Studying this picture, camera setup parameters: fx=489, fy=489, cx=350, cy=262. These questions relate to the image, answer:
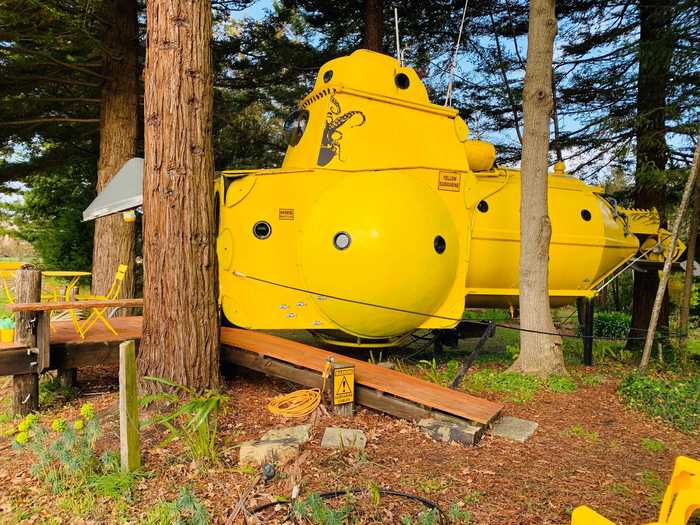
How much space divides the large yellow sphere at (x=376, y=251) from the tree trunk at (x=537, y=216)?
1.13 metres

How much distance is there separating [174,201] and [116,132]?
4.67 m

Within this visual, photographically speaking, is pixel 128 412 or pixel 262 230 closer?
pixel 128 412

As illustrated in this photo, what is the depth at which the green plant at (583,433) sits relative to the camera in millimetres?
4492

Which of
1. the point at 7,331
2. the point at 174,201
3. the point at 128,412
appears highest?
the point at 174,201

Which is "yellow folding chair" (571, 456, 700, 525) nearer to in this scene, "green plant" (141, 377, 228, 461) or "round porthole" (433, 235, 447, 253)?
"green plant" (141, 377, 228, 461)

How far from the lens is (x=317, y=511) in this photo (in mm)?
2873

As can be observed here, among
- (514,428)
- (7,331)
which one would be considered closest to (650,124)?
(514,428)

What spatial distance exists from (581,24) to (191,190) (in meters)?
10.0

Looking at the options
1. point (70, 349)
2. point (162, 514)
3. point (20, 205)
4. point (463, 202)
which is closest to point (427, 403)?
point (162, 514)

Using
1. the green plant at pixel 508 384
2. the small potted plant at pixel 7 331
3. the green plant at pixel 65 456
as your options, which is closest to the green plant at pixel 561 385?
the green plant at pixel 508 384

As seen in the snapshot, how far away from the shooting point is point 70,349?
529 cm

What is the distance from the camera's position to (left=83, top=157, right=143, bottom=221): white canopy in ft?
A: 22.1

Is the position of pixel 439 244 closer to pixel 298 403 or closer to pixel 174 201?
pixel 298 403

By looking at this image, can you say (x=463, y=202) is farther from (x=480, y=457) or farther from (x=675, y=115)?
(x=675, y=115)
